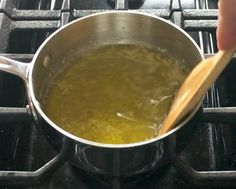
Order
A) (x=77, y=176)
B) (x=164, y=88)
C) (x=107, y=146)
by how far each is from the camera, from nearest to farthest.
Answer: (x=107, y=146), (x=77, y=176), (x=164, y=88)

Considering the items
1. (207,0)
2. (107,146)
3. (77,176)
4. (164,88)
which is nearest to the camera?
(107,146)

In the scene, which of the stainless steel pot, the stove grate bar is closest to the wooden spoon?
the stainless steel pot

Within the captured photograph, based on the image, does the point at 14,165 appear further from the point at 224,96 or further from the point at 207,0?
the point at 207,0

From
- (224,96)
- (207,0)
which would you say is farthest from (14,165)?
(207,0)

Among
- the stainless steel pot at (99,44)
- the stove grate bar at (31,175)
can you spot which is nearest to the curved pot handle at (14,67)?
the stainless steel pot at (99,44)

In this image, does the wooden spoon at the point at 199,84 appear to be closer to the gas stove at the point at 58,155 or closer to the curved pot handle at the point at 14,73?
the gas stove at the point at 58,155

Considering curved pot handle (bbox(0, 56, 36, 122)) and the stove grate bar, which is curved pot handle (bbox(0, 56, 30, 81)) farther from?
the stove grate bar

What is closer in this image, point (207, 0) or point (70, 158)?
point (70, 158)
